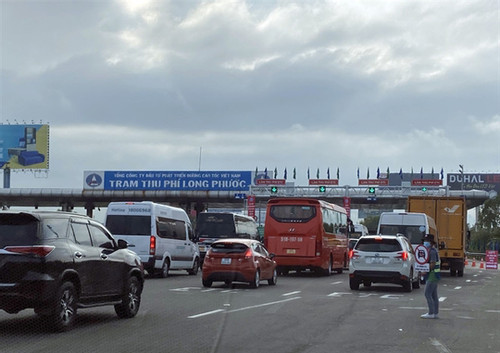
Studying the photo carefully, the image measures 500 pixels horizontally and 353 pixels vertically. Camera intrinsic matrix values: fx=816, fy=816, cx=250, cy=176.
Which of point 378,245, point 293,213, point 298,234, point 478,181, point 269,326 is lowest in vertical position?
point 269,326

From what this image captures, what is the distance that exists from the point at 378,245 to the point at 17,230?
1397 cm

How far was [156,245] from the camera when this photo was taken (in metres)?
28.8

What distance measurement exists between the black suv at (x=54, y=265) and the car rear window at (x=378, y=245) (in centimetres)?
1159

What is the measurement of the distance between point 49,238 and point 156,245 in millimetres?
16807

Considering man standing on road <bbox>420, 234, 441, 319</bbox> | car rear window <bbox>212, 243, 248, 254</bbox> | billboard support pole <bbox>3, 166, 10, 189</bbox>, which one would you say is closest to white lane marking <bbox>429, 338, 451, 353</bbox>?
man standing on road <bbox>420, 234, 441, 319</bbox>

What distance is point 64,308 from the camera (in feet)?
40.0

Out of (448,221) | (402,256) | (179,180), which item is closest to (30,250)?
(402,256)

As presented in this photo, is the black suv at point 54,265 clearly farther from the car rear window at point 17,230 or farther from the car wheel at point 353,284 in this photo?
the car wheel at point 353,284

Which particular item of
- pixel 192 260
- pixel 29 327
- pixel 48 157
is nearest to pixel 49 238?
pixel 29 327

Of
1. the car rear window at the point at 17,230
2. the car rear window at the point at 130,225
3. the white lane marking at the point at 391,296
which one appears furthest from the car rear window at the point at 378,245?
the car rear window at the point at 17,230

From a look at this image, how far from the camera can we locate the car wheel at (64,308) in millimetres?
11883

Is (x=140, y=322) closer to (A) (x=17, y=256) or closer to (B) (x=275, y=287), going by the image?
(A) (x=17, y=256)

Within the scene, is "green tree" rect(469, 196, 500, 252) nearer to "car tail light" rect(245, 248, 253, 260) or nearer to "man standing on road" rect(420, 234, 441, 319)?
"car tail light" rect(245, 248, 253, 260)

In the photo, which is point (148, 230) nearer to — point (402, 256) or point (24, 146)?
point (402, 256)
